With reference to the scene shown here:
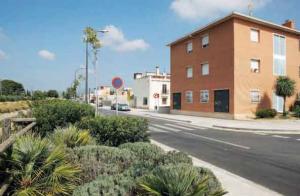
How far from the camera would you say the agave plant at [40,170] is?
3.95 m

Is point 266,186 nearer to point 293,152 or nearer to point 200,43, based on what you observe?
point 293,152

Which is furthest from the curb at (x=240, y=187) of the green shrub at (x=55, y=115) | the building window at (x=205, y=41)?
the building window at (x=205, y=41)

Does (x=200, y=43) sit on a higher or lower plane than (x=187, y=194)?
higher

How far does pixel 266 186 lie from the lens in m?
5.57

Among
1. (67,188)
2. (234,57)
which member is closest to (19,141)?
(67,188)

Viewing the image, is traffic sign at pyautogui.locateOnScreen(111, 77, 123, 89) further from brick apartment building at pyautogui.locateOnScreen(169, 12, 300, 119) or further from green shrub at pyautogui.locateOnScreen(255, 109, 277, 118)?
green shrub at pyautogui.locateOnScreen(255, 109, 277, 118)

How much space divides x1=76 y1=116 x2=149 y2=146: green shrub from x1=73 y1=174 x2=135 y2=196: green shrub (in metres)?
4.06

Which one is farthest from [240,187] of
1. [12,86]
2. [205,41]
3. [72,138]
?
[12,86]

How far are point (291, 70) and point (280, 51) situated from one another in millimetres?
2807

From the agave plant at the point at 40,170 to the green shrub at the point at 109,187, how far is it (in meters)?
1.03

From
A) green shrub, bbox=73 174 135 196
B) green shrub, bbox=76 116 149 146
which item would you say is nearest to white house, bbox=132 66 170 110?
green shrub, bbox=76 116 149 146

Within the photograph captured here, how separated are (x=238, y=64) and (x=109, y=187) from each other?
23535 mm

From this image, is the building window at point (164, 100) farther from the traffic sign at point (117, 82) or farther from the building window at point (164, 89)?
the traffic sign at point (117, 82)

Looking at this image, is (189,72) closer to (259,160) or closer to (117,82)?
(117,82)
